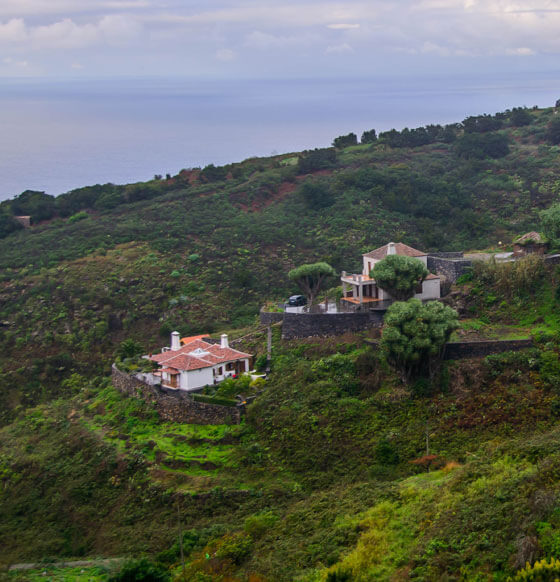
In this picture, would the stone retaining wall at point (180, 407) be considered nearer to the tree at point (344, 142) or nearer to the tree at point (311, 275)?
the tree at point (311, 275)

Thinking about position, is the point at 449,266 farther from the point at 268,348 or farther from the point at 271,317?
the point at 268,348

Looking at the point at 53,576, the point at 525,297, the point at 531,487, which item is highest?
the point at 525,297

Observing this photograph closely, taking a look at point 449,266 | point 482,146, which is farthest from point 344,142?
point 449,266

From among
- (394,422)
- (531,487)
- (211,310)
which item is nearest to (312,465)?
(394,422)

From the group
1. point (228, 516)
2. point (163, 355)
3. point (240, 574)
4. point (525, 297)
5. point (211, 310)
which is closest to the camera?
point (240, 574)

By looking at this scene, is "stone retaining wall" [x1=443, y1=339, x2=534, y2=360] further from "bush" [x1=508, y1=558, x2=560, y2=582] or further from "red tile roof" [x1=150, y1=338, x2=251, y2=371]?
"bush" [x1=508, y1=558, x2=560, y2=582]

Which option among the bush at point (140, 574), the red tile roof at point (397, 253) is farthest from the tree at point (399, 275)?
the bush at point (140, 574)

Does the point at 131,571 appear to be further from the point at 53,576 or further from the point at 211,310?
the point at 211,310

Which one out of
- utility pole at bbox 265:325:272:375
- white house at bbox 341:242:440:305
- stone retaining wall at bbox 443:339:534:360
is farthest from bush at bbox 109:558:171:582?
white house at bbox 341:242:440:305
